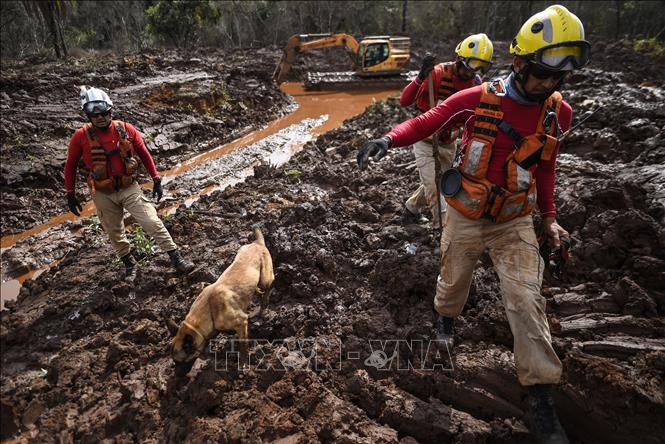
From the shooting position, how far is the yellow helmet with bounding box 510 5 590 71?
229 centimetres

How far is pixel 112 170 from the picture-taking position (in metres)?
4.49

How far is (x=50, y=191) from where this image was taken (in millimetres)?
7449

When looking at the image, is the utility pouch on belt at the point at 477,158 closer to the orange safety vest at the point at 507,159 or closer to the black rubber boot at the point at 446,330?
the orange safety vest at the point at 507,159

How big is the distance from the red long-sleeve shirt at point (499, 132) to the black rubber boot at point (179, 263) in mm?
3090

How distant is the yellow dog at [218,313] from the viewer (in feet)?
9.61

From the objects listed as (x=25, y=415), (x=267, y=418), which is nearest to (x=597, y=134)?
(x=267, y=418)

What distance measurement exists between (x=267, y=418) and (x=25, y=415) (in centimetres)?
216

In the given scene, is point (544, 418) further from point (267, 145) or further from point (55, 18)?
point (55, 18)

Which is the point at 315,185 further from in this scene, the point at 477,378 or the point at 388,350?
the point at 477,378

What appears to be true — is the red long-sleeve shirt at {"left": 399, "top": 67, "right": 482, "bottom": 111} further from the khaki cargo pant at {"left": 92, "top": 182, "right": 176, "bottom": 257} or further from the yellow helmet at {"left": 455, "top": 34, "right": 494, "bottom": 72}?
the khaki cargo pant at {"left": 92, "top": 182, "right": 176, "bottom": 257}

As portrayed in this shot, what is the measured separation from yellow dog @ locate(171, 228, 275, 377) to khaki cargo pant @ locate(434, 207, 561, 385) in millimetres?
1542

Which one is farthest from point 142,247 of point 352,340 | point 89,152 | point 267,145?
point 267,145

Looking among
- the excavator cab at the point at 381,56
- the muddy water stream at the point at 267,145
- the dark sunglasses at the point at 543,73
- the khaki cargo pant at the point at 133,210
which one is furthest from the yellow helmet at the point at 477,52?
the excavator cab at the point at 381,56

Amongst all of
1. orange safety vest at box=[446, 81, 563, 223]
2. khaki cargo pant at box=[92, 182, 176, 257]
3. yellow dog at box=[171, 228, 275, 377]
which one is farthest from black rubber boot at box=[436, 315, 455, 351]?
khaki cargo pant at box=[92, 182, 176, 257]
